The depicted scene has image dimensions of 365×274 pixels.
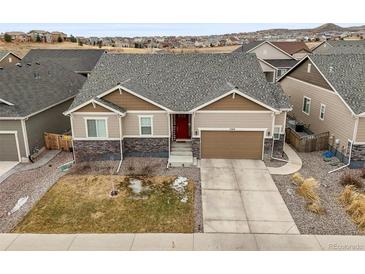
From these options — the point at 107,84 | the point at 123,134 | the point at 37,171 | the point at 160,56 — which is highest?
the point at 160,56

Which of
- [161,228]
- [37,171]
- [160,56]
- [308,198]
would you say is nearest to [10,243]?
[161,228]

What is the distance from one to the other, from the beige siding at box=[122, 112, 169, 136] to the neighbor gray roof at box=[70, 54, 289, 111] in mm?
825

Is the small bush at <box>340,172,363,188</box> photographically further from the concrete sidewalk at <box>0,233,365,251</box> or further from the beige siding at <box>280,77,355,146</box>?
the concrete sidewalk at <box>0,233,365,251</box>

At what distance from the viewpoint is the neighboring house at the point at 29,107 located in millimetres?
18297

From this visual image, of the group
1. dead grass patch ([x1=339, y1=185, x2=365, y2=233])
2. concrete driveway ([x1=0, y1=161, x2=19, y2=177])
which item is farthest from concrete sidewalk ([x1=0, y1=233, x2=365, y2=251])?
concrete driveway ([x1=0, y1=161, x2=19, y2=177])

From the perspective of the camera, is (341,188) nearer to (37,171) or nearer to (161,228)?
(161,228)

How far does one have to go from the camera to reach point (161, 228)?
11.9 metres

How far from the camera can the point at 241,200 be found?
13.9 meters

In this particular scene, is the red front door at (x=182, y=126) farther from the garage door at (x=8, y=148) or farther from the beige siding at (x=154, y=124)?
the garage door at (x=8, y=148)

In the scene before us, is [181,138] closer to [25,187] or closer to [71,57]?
[25,187]

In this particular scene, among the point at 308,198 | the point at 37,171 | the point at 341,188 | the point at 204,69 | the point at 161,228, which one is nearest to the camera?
the point at 161,228

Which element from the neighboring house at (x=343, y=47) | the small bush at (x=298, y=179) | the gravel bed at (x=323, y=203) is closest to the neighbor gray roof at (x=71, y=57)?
the neighboring house at (x=343, y=47)

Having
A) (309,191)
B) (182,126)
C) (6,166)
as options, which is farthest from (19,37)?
(309,191)

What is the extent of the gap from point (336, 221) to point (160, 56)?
53.4ft
